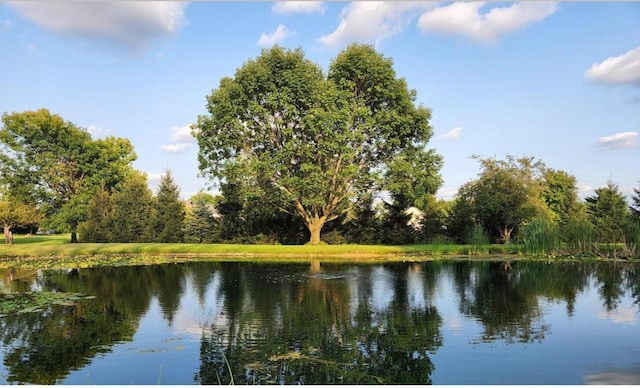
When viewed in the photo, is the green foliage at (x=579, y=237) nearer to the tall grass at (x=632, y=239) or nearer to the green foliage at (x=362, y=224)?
the tall grass at (x=632, y=239)

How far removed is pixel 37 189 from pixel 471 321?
1686 inches

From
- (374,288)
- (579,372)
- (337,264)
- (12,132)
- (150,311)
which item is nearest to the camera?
(579,372)

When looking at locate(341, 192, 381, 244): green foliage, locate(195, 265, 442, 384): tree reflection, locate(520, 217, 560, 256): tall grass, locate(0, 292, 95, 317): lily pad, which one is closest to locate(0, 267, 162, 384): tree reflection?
locate(0, 292, 95, 317): lily pad

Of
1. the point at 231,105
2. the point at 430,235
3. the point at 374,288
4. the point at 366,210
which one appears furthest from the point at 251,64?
the point at 374,288

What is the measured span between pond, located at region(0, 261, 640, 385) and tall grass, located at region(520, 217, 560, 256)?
7304 mm

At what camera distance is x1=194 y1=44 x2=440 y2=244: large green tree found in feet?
103

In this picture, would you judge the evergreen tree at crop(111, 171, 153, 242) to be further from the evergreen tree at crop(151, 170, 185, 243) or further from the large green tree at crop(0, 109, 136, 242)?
the large green tree at crop(0, 109, 136, 242)

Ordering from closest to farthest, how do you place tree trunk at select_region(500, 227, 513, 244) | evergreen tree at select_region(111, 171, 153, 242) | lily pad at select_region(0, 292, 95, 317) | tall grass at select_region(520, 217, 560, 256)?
lily pad at select_region(0, 292, 95, 317) < tall grass at select_region(520, 217, 560, 256) < tree trunk at select_region(500, 227, 513, 244) < evergreen tree at select_region(111, 171, 153, 242)

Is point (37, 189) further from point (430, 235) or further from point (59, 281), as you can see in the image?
point (430, 235)

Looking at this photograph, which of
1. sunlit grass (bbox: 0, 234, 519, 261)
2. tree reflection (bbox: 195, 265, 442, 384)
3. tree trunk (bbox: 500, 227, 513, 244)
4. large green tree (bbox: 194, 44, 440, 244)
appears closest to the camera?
tree reflection (bbox: 195, 265, 442, 384)

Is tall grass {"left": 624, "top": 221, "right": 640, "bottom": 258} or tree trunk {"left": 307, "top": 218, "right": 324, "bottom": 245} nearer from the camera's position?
tall grass {"left": 624, "top": 221, "right": 640, "bottom": 258}

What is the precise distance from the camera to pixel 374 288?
16.9m

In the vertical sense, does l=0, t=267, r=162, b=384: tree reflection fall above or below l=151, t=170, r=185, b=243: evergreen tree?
below

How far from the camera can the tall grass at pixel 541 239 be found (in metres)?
27.0
